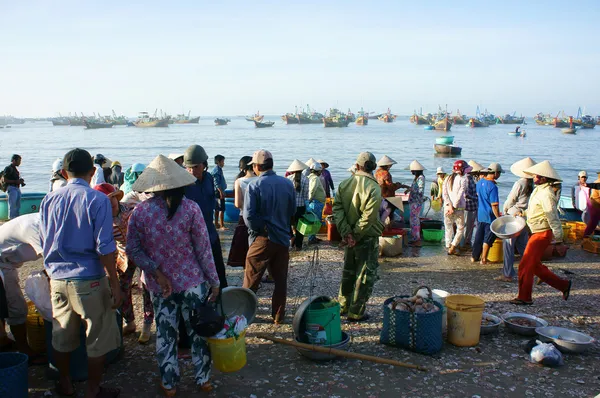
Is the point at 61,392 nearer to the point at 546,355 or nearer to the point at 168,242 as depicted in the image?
the point at 168,242

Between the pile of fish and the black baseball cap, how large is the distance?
3180 millimetres

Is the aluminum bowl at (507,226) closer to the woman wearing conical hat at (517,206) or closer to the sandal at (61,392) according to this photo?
the woman wearing conical hat at (517,206)

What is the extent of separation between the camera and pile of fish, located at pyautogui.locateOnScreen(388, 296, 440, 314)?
5.05 meters

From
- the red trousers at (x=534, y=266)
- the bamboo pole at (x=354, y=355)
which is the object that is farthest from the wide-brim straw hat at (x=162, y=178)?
the red trousers at (x=534, y=266)

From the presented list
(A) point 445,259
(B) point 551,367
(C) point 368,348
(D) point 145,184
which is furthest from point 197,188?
(A) point 445,259

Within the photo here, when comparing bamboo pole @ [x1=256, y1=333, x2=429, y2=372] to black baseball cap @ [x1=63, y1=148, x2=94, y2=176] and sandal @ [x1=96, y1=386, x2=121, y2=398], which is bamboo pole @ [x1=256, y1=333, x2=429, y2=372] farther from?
black baseball cap @ [x1=63, y1=148, x2=94, y2=176]

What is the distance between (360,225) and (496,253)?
4.30m

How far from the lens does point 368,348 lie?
514cm

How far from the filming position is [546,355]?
472 cm

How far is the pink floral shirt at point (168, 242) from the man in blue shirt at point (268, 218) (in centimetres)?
154

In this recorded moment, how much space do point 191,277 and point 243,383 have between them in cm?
115

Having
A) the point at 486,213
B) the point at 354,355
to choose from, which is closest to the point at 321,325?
the point at 354,355

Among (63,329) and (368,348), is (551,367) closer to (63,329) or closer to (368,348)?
(368,348)

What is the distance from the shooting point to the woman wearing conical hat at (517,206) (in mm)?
7609
